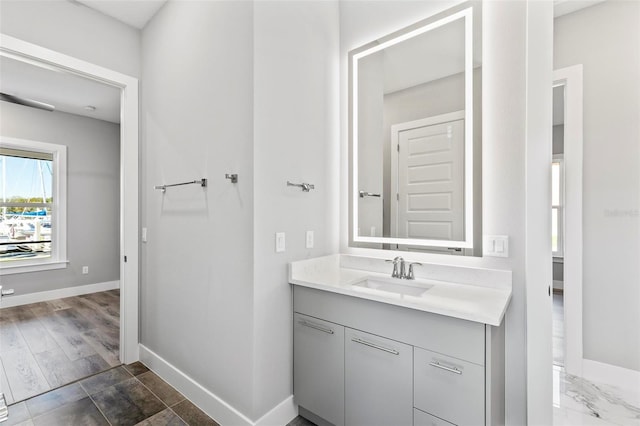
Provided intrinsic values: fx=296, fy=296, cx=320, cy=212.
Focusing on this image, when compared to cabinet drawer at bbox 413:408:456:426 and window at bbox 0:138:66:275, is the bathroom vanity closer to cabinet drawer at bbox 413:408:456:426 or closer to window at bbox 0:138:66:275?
cabinet drawer at bbox 413:408:456:426

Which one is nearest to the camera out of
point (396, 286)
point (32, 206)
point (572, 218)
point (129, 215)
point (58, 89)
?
point (396, 286)

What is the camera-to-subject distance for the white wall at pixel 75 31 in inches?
74.5

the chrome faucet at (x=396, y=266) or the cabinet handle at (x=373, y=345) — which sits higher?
the chrome faucet at (x=396, y=266)

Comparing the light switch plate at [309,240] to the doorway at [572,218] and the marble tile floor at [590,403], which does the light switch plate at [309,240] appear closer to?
the marble tile floor at [590,403]

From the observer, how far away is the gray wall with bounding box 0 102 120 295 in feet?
13.3

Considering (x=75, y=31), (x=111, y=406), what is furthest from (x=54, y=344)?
(x=75, y=31)

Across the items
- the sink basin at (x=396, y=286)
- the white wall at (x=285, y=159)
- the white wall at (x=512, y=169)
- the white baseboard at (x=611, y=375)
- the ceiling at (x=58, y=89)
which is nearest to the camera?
the white wall at (x=512, y=169)

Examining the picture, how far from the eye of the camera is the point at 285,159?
1.75 meters

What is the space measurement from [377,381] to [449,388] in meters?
0.34

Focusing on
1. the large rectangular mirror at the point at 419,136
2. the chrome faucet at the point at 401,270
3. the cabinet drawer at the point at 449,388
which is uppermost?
the large rectangular mirror at the point at 419,136

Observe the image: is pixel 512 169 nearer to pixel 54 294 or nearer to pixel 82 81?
pixel 82 81

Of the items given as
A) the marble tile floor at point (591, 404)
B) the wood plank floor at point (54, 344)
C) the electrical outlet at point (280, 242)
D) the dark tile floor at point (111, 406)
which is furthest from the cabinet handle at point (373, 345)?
the wood plank floor at point (54, 344)

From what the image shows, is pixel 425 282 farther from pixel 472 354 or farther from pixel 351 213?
pixel 351 213

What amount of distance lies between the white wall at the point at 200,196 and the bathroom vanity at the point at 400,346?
1.18ft
